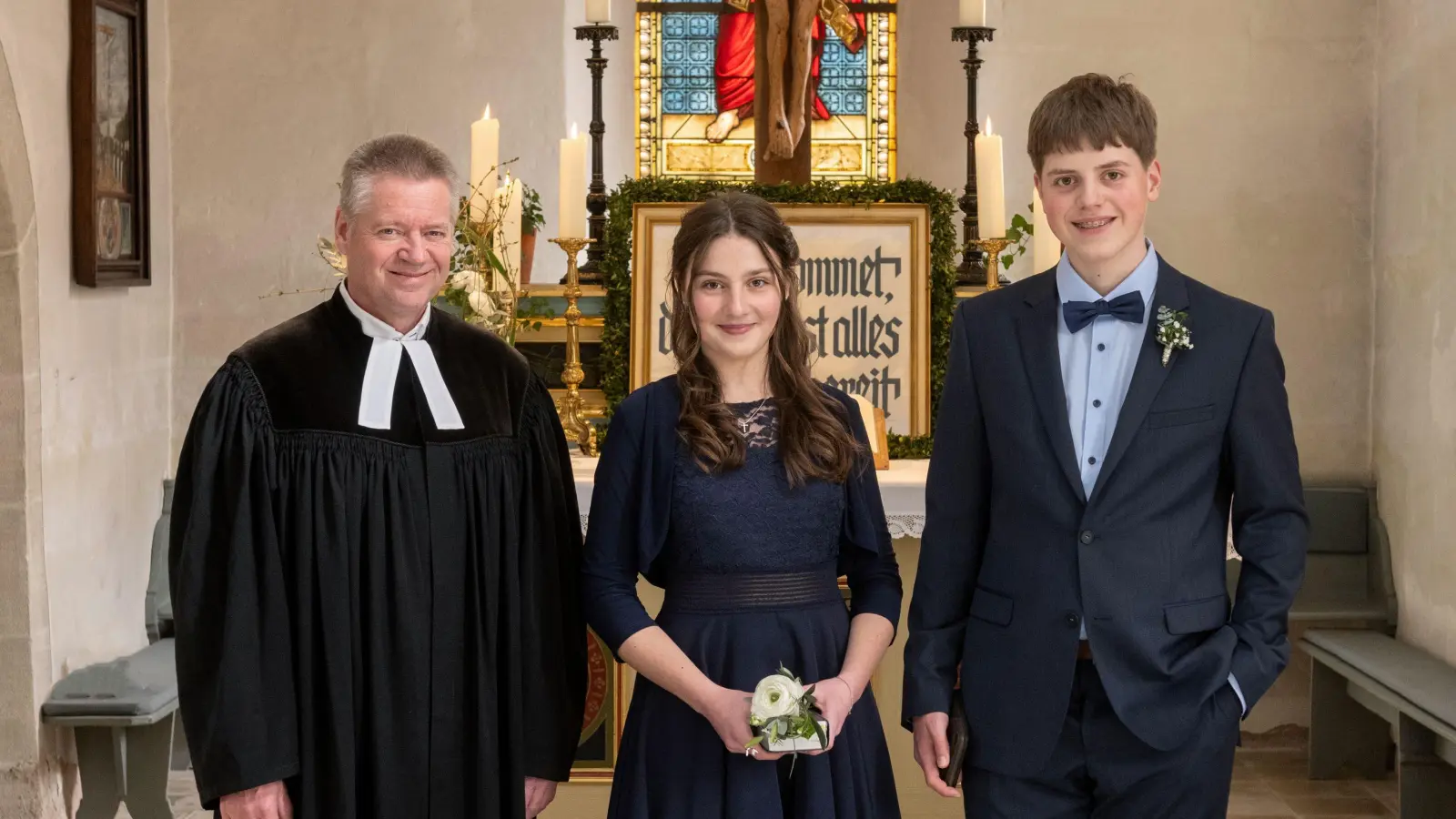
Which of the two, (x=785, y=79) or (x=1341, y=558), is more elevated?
(x=785, y=79)

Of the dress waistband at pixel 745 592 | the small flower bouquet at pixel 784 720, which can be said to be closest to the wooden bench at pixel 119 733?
the dress waistband at pixel 745 592

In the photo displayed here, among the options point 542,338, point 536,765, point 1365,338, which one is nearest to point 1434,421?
point 1365,338

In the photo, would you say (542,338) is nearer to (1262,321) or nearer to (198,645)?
(198,645)

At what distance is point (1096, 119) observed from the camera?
2320 millimetres

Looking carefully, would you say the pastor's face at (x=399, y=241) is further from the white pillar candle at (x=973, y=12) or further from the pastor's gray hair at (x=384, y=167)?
the white pillar candle at (x=973, y=12)

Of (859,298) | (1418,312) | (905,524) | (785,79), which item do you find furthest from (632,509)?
(1418,312)

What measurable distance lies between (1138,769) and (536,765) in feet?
3.28

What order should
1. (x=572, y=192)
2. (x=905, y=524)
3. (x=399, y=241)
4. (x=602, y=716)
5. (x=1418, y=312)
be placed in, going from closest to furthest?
1. (x=399, y=241)
2. (x=905, y=524)
3. (x=602, y=716)
4. (x=572, y=192)
5. (x=1418, y=312)

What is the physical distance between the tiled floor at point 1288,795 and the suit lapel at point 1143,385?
318 cm

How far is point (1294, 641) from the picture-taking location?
18.9ft

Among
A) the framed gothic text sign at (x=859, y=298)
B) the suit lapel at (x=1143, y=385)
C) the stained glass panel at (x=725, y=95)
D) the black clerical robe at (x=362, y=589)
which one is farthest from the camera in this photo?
the stained glass panel at (x=725, y=95)

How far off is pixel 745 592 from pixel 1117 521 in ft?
2.07

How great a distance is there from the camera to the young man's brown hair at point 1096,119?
2320 millimetres

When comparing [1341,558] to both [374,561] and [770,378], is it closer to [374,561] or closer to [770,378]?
[770,378]
